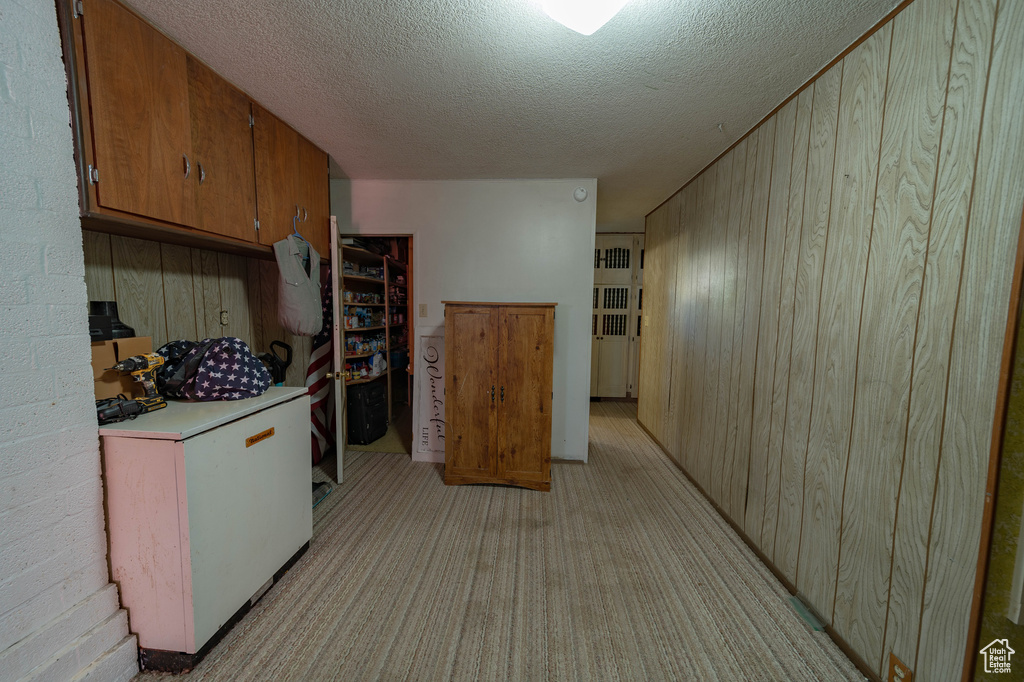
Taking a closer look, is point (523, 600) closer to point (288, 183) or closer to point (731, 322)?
point (731, 322)

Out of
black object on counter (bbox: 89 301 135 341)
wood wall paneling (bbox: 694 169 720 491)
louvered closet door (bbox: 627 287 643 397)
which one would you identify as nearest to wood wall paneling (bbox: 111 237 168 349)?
black object on counter (bbox: 89 301 135 341)

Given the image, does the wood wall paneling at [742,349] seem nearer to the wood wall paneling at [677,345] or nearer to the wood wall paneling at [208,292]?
the wood wall paneling at [677,345]

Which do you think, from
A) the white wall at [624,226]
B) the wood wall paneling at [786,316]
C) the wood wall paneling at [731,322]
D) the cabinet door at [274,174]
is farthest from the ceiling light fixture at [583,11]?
the white wall at [624,226]

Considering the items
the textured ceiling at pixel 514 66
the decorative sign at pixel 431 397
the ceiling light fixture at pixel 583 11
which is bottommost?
the decorative sign at pixel 431 397

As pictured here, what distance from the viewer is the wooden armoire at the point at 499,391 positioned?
2.54 m

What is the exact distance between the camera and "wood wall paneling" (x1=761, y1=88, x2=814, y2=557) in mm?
1659

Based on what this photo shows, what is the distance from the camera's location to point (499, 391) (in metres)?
2.60

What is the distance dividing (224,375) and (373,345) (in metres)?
2.12

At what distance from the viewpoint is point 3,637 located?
3.33 feet

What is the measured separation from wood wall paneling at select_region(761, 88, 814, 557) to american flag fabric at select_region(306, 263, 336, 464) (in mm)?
3130

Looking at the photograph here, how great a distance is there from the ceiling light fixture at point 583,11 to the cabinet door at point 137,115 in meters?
1.58

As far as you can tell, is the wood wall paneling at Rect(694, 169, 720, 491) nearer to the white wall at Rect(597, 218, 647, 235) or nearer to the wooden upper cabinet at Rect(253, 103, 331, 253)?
the white wall at Rect(597, 218, 647, 235)

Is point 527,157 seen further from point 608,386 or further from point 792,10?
point 608,386

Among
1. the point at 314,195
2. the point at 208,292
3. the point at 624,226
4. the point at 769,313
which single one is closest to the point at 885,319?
the point at 769,313
